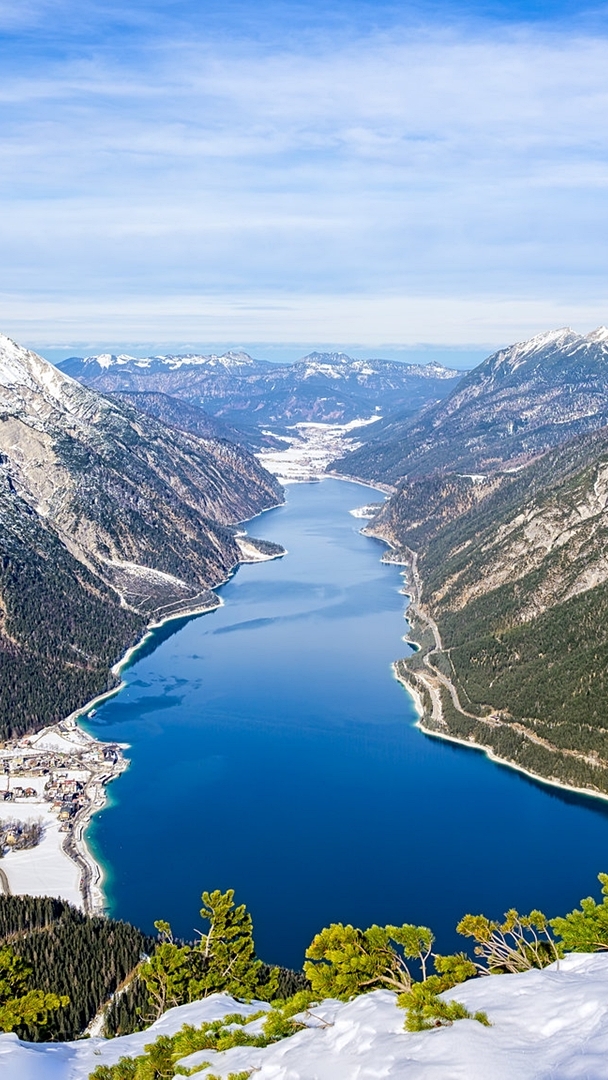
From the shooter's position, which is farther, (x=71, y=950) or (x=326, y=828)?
(x=326, y=828)

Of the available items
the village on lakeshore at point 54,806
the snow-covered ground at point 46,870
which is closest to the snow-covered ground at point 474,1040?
the snow-covered ground at point 46,870

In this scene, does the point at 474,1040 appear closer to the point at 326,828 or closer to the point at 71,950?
the point at 71,950

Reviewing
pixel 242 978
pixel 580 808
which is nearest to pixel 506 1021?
pixel 242 978

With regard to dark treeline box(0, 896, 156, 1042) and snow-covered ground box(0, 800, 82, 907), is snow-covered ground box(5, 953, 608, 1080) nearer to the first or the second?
dark treeline box(0, 896, 156, 1042)

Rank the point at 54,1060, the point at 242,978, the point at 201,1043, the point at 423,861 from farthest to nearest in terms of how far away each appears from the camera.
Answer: the point at 423,861 → the point at 242,978 → the point at 54,1060 → the point at 201,1043

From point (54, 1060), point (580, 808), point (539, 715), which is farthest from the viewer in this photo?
point (539, 715)

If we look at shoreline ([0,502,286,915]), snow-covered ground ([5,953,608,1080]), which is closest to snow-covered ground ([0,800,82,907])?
shoreline ([0,502,286,915])

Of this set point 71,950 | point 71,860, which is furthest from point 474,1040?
point 71,860

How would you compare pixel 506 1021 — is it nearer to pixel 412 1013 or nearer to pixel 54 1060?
pixel 412 1013
